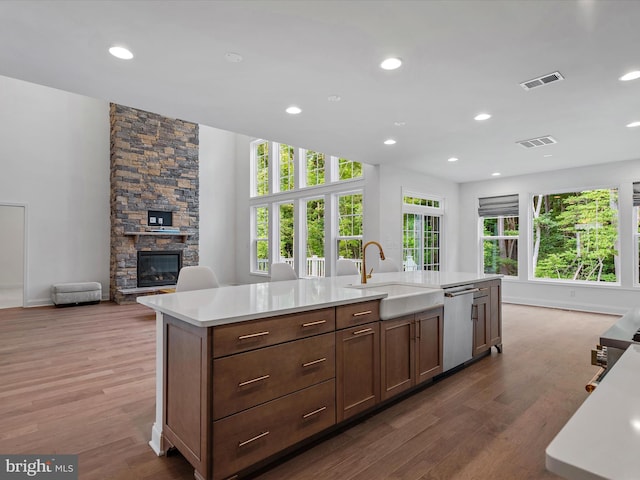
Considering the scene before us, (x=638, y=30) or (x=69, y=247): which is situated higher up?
(x=638, y=30)

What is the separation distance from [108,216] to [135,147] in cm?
164

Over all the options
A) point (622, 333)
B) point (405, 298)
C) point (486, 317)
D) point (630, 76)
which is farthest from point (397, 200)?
point (622, 333)

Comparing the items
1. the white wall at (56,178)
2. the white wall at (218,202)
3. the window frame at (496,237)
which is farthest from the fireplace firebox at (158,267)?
the window frame at (496,237)

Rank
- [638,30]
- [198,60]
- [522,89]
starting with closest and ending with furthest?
[638,30]
[198,60]
[522,89]

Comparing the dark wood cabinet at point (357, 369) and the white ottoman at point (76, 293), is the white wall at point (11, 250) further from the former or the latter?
the dark wood cabinet at point (357, 369)

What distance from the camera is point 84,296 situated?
697cm

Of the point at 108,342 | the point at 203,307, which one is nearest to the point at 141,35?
the point at 203,307

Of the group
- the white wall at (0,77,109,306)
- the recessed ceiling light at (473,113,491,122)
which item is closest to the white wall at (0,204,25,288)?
the white wall at (0,77,109,306)

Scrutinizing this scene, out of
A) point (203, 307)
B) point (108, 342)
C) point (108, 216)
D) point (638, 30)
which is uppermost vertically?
point (638, 30)

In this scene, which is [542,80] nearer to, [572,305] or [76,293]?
[572,305]

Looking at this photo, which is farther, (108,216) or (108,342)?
(108,216)

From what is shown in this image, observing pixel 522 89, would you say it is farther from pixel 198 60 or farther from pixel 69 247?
pixel 69 247

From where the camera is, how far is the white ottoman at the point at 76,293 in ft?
22.1

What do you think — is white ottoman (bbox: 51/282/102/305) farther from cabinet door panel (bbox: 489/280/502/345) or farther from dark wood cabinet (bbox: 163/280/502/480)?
cabinet door panel (bbox: 489/280/502/345)
